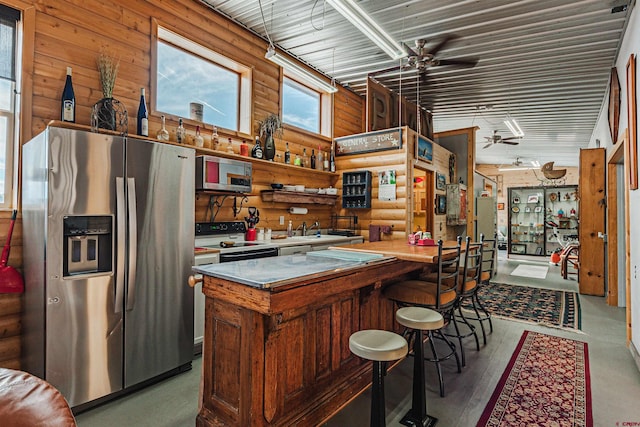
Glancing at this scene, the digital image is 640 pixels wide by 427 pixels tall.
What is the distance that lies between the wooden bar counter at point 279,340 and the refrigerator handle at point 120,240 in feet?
2.95

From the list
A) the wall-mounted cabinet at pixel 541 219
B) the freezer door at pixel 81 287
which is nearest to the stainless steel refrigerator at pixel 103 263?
the freezer door at pixel 81 287

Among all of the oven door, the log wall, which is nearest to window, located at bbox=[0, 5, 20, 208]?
the log wall

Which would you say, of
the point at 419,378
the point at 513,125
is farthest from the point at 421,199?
the point at 419,378

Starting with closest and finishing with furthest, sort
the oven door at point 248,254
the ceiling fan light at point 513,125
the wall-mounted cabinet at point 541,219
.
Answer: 1. the oven door at point 248,254
2. the ceiling fan light at point 513,125
3. the wall-mounted cabinet at point 541,219

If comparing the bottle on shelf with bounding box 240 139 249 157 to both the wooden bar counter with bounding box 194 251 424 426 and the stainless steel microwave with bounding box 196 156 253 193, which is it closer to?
the stainless steel microwave with bounding box 196 156 253 193

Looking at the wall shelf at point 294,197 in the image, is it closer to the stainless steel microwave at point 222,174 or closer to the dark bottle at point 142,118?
the stainless steel microwave at point 222,174

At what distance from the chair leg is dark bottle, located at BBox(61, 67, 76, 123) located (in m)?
3.08

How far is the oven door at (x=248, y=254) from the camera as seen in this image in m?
3.46

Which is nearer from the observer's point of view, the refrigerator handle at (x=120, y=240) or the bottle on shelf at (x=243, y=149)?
the refrigerator handle at (x=120, y=240)

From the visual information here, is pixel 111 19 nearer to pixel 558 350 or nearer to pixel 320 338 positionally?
pixel 320 338

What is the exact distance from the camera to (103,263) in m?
2.52

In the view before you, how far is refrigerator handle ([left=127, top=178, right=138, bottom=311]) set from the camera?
260 cm

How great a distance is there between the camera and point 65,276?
231cm

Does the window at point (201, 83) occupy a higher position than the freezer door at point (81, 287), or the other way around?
the window at point (201, 83)
